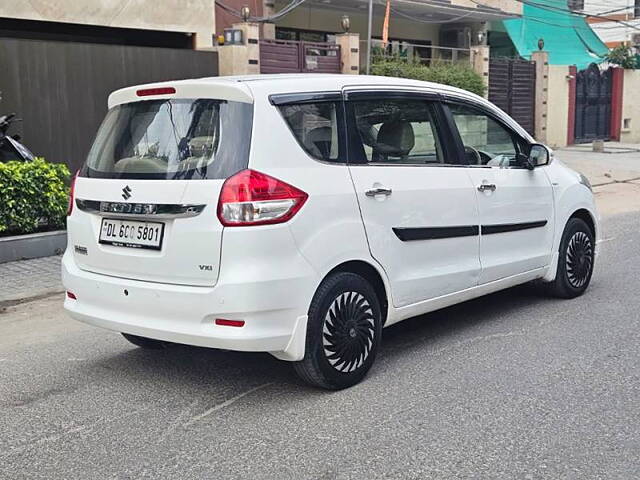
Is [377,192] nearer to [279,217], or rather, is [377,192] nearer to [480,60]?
[279,217]

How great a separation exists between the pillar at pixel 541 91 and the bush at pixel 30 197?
17792 mm

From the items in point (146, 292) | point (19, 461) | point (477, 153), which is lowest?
point (19, 461)

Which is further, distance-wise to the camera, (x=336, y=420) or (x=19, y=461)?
(x=336, y=420)

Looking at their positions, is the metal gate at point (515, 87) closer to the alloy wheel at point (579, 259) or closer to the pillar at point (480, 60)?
the pillar at point (480, 60)

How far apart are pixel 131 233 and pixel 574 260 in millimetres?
3863

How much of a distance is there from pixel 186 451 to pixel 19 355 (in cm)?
228

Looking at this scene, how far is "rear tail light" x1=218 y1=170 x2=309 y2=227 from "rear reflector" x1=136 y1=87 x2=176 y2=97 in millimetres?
758

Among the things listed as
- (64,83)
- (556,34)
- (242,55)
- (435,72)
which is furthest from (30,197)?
(556,34)

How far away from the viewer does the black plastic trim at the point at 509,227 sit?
5584mm

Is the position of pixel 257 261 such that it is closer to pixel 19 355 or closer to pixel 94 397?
pixel 94 397

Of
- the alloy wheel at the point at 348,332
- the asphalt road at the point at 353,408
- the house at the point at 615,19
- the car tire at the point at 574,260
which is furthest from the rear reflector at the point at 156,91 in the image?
the house at the point at 615,19

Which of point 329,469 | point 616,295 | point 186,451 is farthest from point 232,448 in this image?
point 616,295

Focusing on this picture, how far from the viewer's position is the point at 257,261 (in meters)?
4.10

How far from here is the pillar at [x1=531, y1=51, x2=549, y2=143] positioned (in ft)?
78.6
